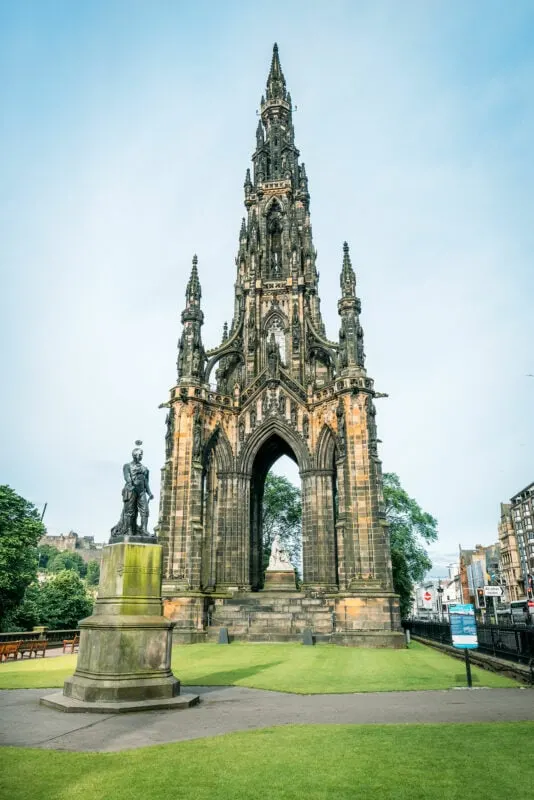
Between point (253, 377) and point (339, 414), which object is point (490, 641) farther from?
point (253, 377)

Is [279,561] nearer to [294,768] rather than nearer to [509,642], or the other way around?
[509,642]

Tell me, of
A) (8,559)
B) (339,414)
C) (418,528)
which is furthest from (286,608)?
(418,528)

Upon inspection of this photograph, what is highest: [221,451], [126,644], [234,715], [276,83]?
[276,83]

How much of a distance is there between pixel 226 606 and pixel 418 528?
26512 millimetres

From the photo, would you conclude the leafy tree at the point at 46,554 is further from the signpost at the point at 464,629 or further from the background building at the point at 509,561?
the signpost at the point at 464,629

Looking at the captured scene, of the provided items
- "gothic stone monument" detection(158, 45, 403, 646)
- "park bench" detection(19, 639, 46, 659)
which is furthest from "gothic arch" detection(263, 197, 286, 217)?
"park bench" detection(19, 639, 46, 659)

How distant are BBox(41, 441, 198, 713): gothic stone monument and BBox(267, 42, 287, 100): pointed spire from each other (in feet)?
149

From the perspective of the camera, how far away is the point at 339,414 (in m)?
28.3

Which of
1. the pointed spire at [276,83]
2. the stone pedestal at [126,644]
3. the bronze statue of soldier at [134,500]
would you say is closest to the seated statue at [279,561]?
the bronze statue of soldier at [134,500]

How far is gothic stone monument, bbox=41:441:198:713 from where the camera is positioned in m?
9.16

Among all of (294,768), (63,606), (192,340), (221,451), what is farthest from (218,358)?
(294,768)

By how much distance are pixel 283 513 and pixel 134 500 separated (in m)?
43.4

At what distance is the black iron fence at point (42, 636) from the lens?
2213 centimetres

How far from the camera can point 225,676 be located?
13727 mm
